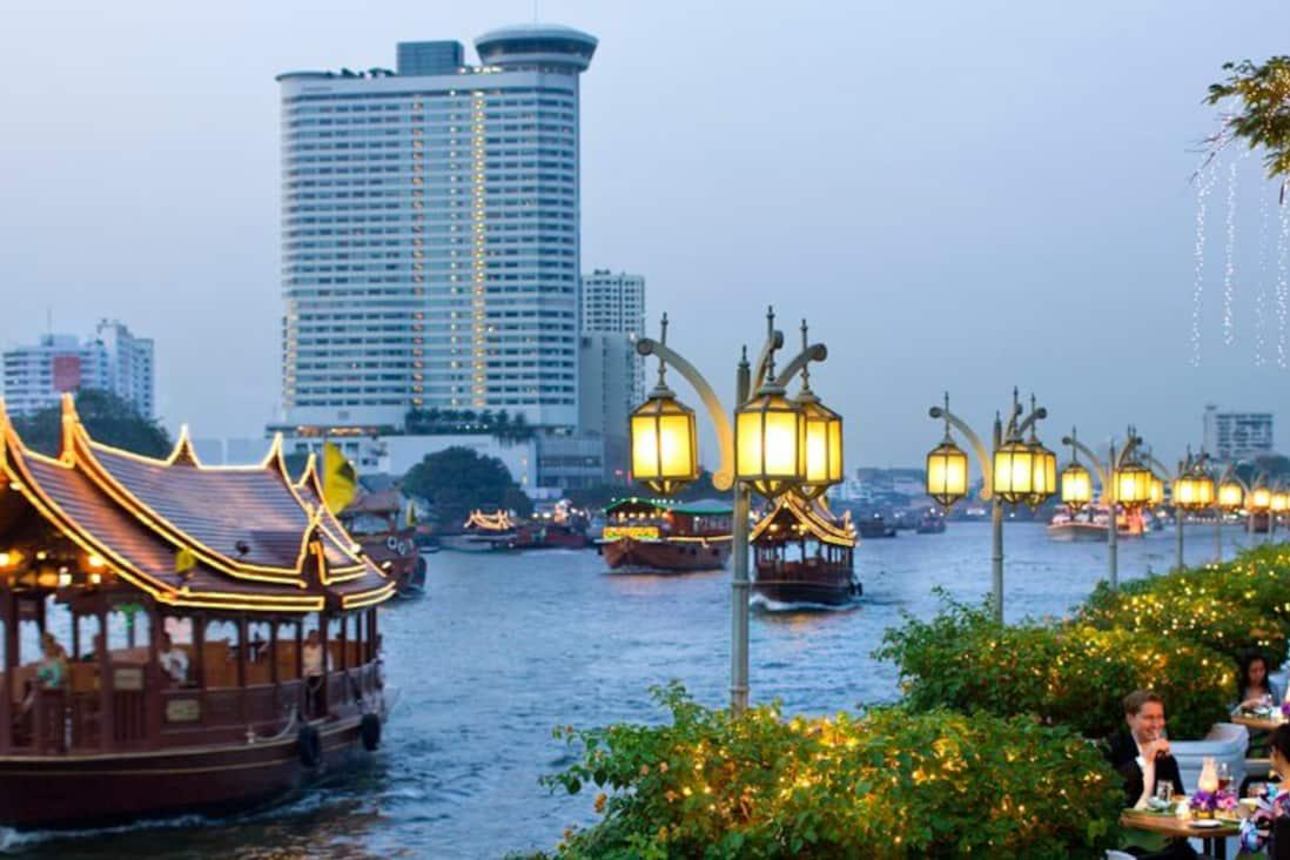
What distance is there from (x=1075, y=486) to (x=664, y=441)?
59.0 feet

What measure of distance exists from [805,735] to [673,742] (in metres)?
0.69

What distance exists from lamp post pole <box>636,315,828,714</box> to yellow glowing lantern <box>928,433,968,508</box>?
334 inches

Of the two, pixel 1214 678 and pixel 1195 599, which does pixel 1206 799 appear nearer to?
pixel 1214 678

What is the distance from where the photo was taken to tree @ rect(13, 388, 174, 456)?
4899 inches

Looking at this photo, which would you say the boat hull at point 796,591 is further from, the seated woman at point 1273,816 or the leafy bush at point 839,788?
the leafy bush at point 839,788

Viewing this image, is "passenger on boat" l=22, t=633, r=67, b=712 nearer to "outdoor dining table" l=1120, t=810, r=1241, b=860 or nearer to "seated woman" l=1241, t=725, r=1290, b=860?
"outdoor dining table" l=1120, t=810, r=1241, b=860

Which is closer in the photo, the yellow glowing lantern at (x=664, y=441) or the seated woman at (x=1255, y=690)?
the yellow glowing lantern at (x=664, y=441)

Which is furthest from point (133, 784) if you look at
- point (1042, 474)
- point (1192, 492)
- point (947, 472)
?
point (1192, 492)

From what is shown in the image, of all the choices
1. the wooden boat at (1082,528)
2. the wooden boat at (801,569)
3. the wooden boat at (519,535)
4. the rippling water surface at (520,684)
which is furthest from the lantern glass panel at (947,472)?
the wooden boat at (1082,528)

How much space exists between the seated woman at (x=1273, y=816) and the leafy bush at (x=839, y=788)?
3.11 ft

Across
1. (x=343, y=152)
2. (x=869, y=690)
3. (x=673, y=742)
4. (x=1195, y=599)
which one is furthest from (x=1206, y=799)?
(x=343, y=152)

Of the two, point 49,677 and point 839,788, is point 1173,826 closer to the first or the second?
point 839,788

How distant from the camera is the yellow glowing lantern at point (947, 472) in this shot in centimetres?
1997

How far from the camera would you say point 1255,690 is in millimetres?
15625
